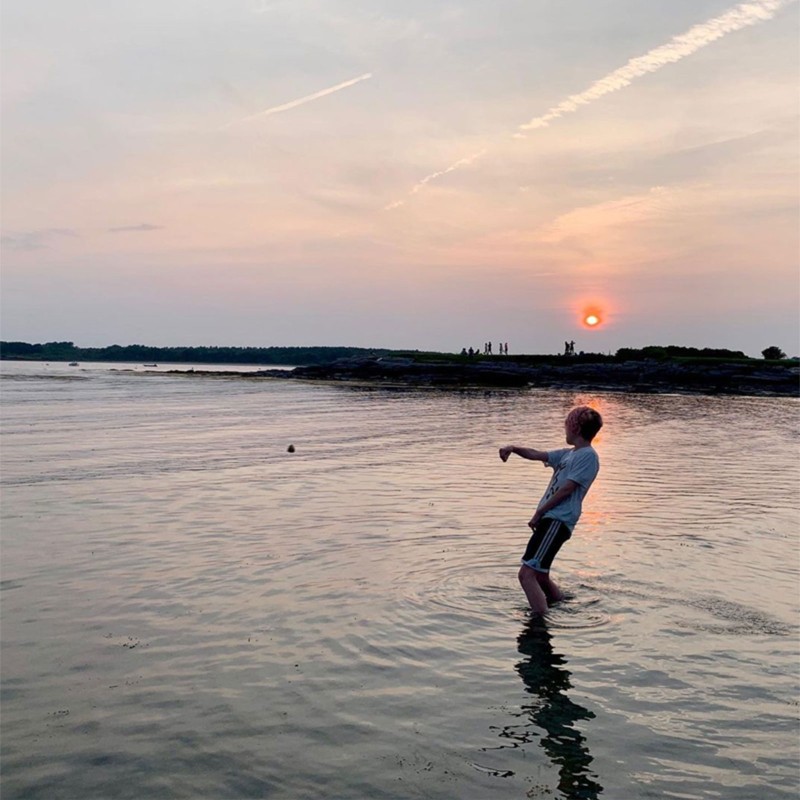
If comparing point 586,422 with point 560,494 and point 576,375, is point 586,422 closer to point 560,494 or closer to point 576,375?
point 560,494

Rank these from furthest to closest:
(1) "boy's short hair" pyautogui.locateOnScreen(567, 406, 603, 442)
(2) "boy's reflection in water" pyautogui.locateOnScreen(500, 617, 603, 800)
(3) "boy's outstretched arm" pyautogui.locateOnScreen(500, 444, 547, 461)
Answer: (3) "boy's outstretched arm" pyautogui.locateOnScreen(500, 444, 547, 461)
(1) "boy's short hair" pyautogui.locateOnScreen(567, 406, 603, 442)
(2) "boy's reflection in water" pyautogui.locateOnScreen(500, 617, 603, 800)

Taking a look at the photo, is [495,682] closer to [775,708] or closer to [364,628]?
[364,628]

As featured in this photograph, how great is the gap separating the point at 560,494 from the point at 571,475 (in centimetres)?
26

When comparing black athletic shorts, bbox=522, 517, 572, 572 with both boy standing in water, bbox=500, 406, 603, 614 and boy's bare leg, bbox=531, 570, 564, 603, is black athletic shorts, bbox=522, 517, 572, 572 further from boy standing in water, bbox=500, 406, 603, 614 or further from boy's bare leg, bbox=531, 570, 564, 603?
boy's bare leg, bbox=531, 570, 564, 603

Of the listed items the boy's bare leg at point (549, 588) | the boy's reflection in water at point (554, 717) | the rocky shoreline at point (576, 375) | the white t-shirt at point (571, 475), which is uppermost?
the rocky shoreline at point (576, 375)

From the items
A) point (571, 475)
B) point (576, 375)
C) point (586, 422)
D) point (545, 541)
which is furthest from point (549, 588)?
point (576, 375)

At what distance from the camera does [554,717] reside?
7172 mm

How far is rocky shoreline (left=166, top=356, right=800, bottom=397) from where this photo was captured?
79438 millimetres

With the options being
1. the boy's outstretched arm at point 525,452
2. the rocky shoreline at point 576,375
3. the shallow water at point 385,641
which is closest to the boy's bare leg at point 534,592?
the shallow water at point 385,641

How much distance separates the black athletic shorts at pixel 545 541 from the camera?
9.73 metres

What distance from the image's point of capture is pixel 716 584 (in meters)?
11.4

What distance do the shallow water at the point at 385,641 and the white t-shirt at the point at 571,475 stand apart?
4.21 feet

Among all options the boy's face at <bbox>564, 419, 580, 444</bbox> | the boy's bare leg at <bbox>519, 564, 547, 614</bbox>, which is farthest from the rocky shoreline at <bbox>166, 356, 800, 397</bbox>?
the boy's face at <bbox>564, 419, 580, 444</bbox>

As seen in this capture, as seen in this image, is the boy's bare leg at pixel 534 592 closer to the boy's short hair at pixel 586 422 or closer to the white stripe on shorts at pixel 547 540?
the white stripe on shorts at pixel 547 540
